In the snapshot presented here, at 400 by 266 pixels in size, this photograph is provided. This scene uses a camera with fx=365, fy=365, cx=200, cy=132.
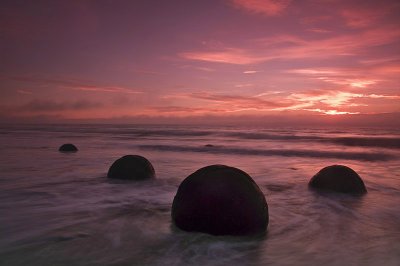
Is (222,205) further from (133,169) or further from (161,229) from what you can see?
(133,169)

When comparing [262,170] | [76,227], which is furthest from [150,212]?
[262,170]

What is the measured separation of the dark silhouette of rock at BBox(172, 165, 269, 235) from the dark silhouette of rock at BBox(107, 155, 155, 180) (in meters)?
5.23

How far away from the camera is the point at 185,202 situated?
5598 millimetres

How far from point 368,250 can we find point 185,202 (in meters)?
2.70

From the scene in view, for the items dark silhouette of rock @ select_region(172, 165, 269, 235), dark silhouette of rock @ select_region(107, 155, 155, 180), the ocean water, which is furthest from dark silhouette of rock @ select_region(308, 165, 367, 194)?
dark silhouette of rock @ select_region(107, 155, 155, 180)

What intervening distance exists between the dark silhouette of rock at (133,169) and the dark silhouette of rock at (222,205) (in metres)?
5.23

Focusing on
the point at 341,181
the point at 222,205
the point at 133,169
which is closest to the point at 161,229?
the point at 222,205

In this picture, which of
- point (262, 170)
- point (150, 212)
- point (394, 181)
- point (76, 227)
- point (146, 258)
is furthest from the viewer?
point (262, 170)

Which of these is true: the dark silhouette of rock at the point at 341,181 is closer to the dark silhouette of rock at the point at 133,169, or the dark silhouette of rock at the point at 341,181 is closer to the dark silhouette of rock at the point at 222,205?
the dark silhouette of rock at the point at 222,205

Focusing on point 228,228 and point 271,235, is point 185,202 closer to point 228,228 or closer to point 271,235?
point 228,228

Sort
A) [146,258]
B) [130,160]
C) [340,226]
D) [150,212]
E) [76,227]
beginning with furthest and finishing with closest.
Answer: [130,160], [150,212], [340,226], [76,227], [146,258]

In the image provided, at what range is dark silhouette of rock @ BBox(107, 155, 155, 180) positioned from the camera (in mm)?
10727

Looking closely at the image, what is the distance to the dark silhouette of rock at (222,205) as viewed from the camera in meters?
5.32

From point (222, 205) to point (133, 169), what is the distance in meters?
5.92
